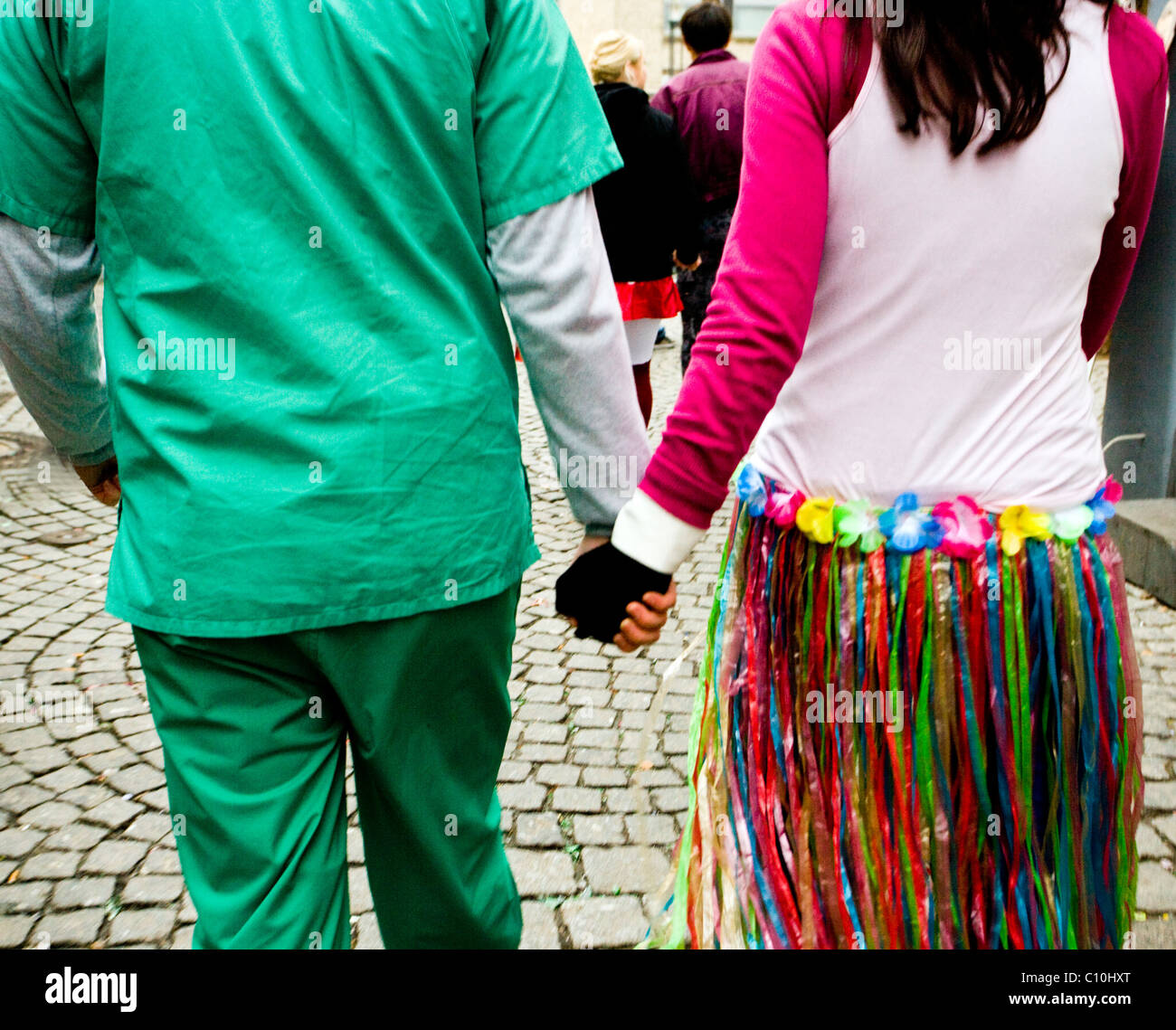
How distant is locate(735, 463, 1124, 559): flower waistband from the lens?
5.24 ft

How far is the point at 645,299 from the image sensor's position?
205 inches

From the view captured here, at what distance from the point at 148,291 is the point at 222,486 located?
10.2 inches

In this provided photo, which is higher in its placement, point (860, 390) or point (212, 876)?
point (860, 390)

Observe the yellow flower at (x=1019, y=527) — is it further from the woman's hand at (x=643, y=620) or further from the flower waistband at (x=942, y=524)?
the woman's hand at (x=643, y=620)

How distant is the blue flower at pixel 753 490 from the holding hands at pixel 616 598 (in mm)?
173

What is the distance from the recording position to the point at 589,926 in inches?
99.3

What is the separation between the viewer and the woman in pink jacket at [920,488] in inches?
58.4

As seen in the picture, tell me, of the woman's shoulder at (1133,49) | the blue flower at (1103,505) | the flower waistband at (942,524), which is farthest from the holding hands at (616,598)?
the woman's shoulder at (1133,49)

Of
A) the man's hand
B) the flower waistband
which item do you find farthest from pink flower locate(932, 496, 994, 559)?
the man's hand

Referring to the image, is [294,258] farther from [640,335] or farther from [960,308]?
[640,335]
